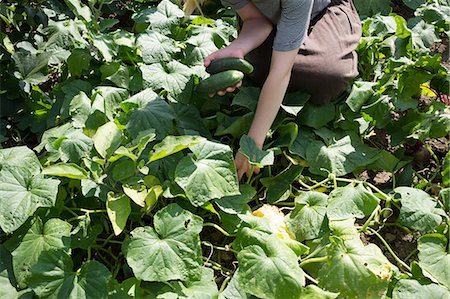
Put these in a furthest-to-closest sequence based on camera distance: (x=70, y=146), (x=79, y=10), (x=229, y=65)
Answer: (x=79, y=10)
(x=229, y=65)
(x=70, y=146)

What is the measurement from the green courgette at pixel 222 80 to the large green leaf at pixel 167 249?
52 cm

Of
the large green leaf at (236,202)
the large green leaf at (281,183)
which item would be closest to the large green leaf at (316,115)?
the large green leaf at (281,183)

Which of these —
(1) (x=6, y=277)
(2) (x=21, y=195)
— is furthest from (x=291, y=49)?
(1) (x=6, y=277)

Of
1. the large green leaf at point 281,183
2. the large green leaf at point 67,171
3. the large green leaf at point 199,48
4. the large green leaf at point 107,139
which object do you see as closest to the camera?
the large green leaf at point 67,171

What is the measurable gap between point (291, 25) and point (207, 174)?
2.01 feet

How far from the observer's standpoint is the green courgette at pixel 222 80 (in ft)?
6.73

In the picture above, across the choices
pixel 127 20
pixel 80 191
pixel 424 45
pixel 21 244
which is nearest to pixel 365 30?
pixel 424 45

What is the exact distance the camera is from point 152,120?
201cm

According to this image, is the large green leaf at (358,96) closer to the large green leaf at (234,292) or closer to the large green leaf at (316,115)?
the large green leaf at (316,115)

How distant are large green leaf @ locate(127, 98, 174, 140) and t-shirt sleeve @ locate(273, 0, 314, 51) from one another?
0.45m

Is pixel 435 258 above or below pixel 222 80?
below

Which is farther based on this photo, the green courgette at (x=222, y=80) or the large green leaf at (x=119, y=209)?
the green courgette at (x=222, y=80)

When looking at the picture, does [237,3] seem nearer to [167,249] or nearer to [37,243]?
[167,249]

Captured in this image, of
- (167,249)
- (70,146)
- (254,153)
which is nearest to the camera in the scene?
(167,249)
